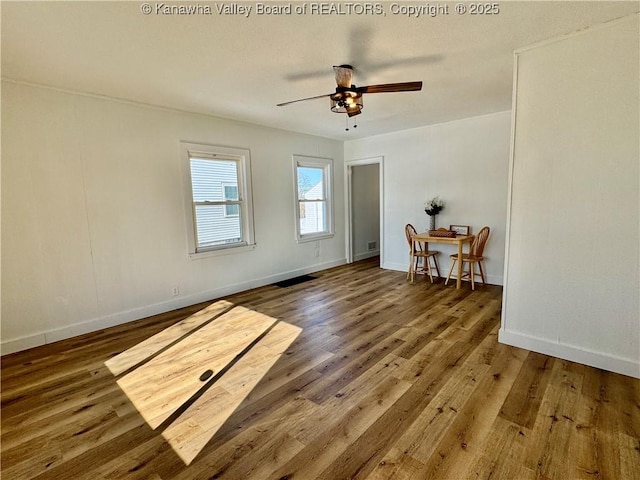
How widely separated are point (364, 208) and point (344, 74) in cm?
463

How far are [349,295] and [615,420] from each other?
118 inches

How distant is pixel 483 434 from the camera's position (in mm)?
1811

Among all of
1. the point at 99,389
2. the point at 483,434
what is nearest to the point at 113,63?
the point at 99,389

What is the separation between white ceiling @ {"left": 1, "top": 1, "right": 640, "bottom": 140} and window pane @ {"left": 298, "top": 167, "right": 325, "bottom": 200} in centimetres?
214

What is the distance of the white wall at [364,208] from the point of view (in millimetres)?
6918

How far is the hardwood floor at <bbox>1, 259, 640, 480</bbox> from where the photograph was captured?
1.64m

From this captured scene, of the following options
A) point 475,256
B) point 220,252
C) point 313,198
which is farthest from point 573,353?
point 313,198

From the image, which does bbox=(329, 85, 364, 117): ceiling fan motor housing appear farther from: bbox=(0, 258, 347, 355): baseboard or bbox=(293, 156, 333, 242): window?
bbox=(0, 258, 347, 355): baseboard

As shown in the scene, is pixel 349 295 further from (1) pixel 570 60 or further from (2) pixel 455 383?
(1) pixel 570 60

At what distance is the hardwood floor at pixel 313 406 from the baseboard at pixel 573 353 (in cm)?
8

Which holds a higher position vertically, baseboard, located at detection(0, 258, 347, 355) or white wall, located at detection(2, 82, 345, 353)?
white wall, located at detection(2, 82, 345, 353)

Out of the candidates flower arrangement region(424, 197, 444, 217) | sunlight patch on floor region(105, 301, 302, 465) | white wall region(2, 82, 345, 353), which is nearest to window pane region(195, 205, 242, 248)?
white wall region(2, 82, 345, 353)

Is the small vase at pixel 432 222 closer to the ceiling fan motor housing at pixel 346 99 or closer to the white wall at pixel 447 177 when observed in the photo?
the white wall at pixel 447 177

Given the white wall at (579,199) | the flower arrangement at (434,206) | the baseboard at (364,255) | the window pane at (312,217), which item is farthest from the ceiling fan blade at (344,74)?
the baseboard at (364,255)
